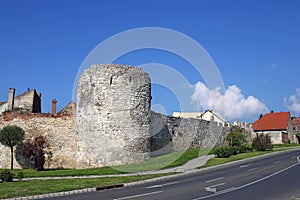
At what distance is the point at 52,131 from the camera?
27.3 meters

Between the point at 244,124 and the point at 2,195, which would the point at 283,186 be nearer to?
the point at 2,195

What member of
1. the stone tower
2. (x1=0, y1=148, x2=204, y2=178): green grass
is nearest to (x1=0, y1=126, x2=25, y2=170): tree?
(x1=0, y1=148, x2=204, y2=178): green grass

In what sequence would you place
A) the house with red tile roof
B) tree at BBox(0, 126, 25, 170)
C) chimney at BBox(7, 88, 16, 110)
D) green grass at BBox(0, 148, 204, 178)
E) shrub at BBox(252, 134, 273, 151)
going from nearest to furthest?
1. green grass at BBox(0, 148, 204, 178)
2. tree at BBox(0, 126, 25, 170)
3. shrub at BBox(252, 134, 273, 151)
4. chimney at BBox(7, 88, 16, 110)
5. the house with red tile roof

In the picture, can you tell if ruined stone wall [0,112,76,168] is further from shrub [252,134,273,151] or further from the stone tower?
shrub [252,134,273,151]

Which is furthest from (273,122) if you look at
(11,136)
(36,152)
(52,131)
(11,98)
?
(11,136)

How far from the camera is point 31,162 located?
2609 centimetres

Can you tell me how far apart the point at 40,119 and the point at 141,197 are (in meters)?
18.8

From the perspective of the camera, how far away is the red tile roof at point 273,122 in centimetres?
6606

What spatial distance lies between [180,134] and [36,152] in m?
14.8

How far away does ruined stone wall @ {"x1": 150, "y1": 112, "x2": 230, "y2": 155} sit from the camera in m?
29.9

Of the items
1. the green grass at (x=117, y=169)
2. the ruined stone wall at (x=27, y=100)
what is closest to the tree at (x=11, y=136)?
the green grass at (x=117, y=169)

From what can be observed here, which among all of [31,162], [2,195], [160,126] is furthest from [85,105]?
[2,195]

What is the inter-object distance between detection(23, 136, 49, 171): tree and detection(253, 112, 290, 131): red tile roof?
51.8 metres

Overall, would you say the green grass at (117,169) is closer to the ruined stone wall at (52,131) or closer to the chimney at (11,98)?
the ruined stone wall at (52,131)
